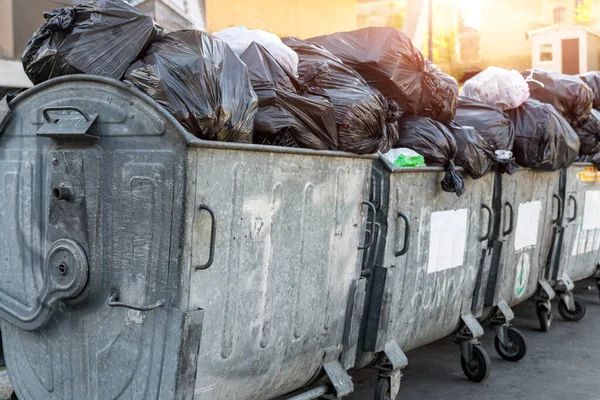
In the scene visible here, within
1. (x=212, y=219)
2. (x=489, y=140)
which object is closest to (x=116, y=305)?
(x=212, y=219)

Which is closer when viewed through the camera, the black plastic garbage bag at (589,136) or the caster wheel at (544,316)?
the caster wheel at (544,316)

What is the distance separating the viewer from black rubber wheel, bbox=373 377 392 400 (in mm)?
3941

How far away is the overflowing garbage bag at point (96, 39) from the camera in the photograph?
2875mm

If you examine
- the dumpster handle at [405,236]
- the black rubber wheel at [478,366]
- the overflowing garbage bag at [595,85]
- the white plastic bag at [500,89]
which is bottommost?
the black rubber wheel at [478,366]

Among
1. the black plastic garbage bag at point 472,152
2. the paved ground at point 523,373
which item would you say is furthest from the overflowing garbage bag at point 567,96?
the black plastic garbage bag at point 472,152

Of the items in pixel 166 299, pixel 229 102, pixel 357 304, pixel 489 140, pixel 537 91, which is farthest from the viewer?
pixel 537 91

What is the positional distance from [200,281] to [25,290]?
0.90 metres

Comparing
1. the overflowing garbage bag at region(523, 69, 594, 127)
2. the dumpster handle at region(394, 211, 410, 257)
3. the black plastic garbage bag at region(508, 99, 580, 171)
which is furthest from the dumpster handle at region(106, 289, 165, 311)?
the overflowing garbage bag at region(523, 69, 594, 127)

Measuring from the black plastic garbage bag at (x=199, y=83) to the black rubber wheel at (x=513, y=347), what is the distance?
340 centimetres

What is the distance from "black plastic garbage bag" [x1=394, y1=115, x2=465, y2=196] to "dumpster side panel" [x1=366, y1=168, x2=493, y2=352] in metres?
0.08

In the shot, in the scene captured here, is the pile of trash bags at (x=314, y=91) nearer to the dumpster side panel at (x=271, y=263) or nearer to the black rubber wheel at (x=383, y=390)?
the dumpster side panel at (x=271, y=263)

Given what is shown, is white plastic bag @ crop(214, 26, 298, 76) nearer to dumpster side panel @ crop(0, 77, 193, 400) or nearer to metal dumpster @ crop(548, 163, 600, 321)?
dumpster side panel @ crop(0, 77, 193, 400)

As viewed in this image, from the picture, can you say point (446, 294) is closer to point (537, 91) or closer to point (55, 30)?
point (55, 30)

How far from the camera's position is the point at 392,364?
3.91m
